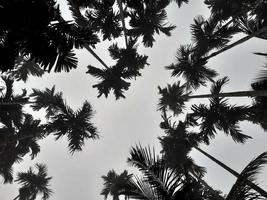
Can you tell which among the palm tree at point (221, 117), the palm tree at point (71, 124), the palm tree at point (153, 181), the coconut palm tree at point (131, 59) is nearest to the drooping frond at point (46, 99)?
the palm tree at point (71, 124)

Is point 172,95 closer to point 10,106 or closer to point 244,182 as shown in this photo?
point 10,106

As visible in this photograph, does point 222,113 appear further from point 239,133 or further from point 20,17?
point 20,17

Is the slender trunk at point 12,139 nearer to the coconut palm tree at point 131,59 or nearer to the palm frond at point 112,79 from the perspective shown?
the palm frond at point 112,79

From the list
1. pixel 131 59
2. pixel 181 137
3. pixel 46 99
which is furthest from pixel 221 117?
pixel 46 99

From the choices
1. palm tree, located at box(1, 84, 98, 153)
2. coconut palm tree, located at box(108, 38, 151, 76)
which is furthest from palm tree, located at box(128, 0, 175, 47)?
palm tree, located at box(1, 84, 98, 153)

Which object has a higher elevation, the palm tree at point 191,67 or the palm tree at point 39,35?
the palm tree at point 191,67

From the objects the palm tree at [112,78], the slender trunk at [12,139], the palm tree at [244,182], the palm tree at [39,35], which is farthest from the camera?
the palm tree at [112,78]

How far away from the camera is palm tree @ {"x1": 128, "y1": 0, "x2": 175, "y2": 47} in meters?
18.0

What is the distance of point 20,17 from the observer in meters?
6.33

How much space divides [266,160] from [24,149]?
16.5 metres

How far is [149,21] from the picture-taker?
18.5 meters

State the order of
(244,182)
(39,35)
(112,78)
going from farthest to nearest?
(112,78)
(39,35)
(244,182)

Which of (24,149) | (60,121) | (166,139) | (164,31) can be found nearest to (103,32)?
(164,31)

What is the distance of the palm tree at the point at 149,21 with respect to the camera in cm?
1798
